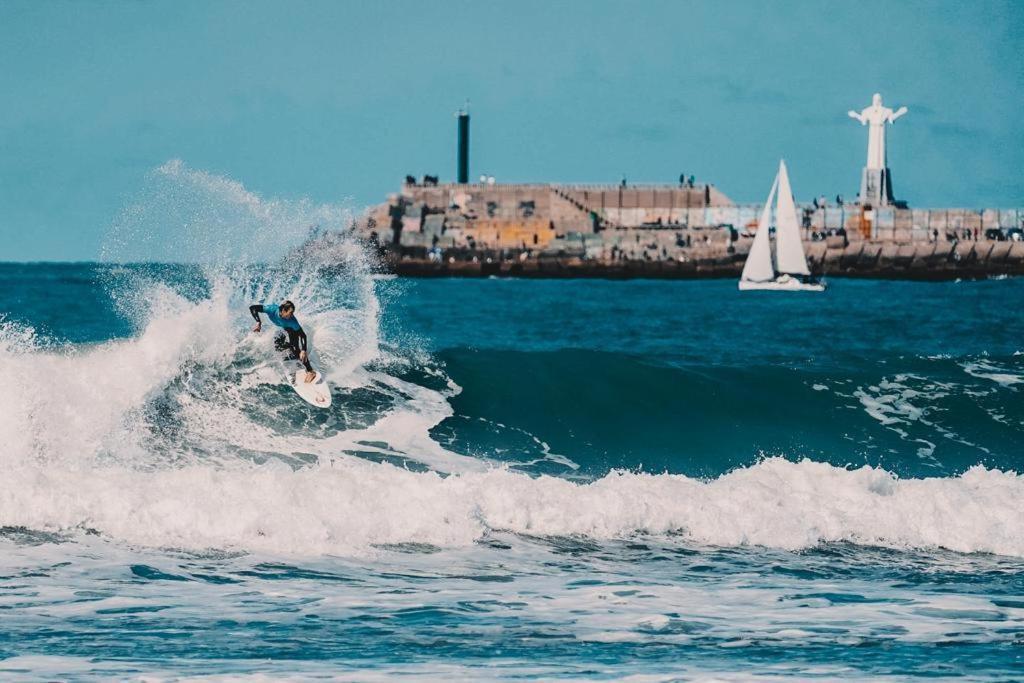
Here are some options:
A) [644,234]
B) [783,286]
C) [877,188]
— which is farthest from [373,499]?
[877,188]

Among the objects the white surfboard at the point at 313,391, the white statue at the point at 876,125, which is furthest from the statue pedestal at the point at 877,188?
the white surfboard at the point at 313,391

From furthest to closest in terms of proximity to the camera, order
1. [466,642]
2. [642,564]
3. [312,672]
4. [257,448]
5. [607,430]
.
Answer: [607,430] < [257,448] < [642,564] < [466,642] < [312,672]

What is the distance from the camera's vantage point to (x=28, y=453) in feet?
42.6

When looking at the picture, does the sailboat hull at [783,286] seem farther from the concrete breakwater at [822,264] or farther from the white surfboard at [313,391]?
the white surfboard at [313,391]

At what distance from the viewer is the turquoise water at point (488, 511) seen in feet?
27.3

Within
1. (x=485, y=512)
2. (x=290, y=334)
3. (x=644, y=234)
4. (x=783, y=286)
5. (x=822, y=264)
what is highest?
(x=644, y=234)

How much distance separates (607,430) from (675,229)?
8234 cm

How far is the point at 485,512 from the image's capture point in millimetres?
11742

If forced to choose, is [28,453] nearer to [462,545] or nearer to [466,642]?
[462,545]

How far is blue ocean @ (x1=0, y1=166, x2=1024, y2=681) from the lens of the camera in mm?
8281

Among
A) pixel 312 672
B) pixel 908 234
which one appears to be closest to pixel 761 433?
pixel 312 672

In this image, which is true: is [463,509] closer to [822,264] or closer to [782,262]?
[782,262]

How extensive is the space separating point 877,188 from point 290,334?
294 feet

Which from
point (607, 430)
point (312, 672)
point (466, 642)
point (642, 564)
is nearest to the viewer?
point (312, 672)
